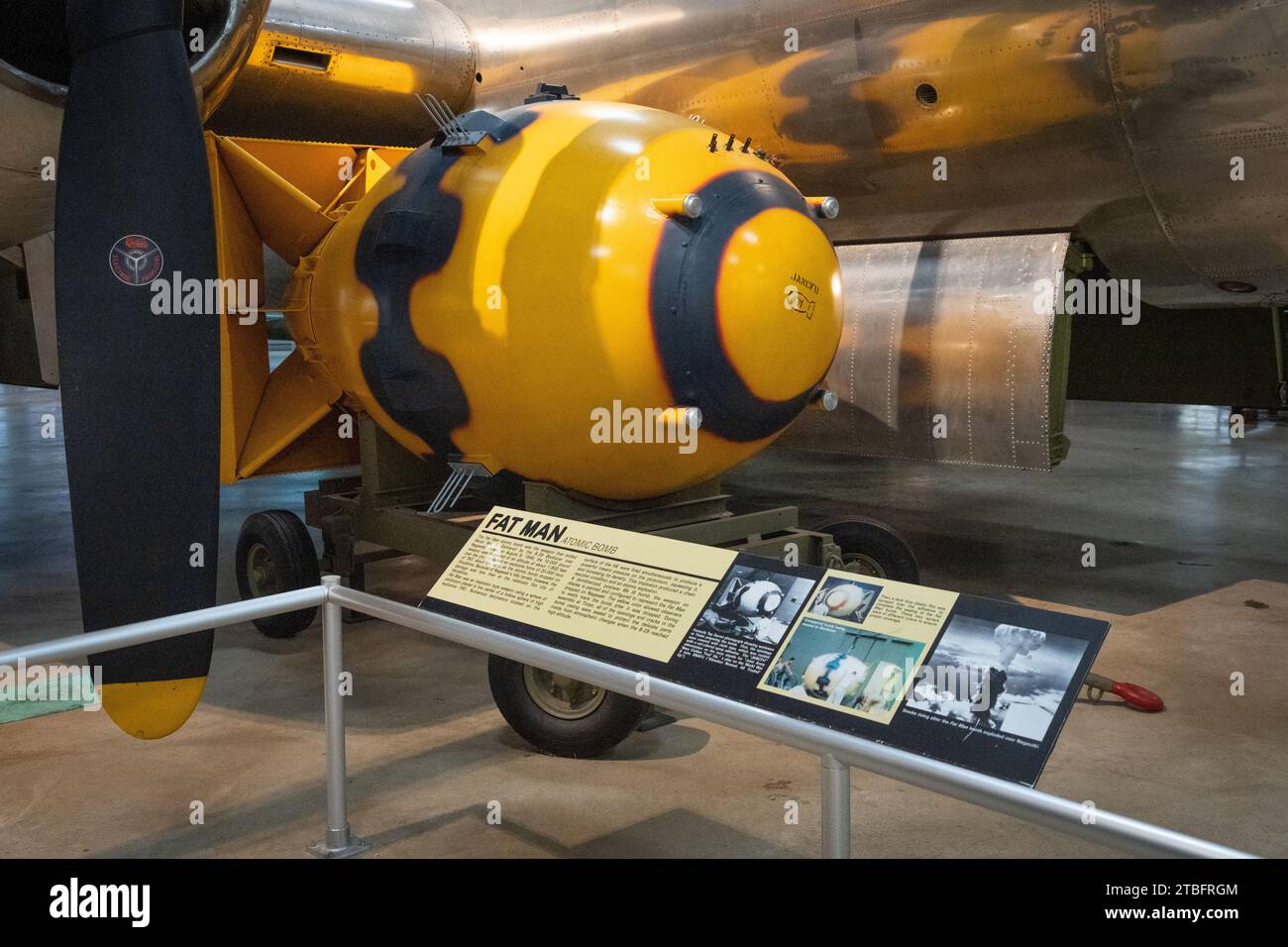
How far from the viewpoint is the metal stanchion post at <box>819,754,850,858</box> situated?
209 cm

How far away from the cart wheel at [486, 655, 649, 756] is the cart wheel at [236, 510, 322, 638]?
1.70m

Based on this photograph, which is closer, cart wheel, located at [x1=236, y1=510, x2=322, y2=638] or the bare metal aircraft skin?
the bare metal aircraft skin

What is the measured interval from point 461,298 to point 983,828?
251cm

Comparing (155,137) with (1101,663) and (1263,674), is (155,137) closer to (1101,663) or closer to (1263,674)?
(1101,663)

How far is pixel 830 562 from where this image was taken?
497 centimetres

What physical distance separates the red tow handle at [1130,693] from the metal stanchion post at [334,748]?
276cm

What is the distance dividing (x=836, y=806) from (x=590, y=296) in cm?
236

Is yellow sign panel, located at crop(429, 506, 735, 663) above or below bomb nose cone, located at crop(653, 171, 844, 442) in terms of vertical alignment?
below

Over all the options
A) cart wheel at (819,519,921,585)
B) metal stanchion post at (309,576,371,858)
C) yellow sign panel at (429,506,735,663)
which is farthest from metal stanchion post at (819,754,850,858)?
cart wheel at (819,519,921,585)
